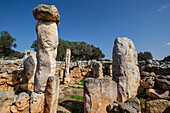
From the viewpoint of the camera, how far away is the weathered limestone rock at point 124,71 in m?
3.02

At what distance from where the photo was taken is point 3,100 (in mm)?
2123

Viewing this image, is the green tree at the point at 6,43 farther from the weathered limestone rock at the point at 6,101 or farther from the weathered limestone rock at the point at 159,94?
the weathered limestone rock at the point at 159,94

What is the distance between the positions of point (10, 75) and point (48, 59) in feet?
9.44

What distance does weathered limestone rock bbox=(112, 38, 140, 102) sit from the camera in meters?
3.02

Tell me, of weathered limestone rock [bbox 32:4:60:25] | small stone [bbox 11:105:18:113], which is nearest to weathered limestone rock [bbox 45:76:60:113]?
small stone [bbox 11:105:18:113]

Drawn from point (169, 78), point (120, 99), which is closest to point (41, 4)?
point (120, 99)

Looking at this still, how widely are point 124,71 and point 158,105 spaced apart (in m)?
1.39

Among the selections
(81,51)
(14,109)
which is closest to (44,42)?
(14,109)

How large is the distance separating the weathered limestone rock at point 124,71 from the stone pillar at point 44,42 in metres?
2.23

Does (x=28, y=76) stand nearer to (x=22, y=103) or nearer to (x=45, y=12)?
(x=22, y=103)

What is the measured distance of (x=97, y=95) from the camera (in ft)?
8.02

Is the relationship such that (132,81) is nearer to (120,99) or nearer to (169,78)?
(120,99)

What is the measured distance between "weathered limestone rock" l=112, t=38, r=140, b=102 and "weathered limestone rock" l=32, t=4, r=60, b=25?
239 cm

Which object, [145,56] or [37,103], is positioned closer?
[37,103]
